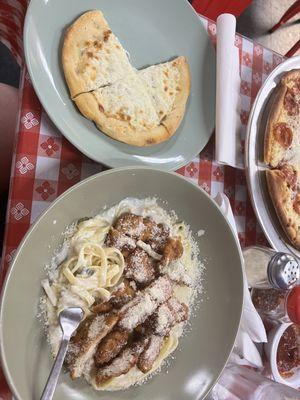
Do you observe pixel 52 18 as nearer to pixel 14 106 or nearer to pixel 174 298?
pixel 14 106

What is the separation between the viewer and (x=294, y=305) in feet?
5.04

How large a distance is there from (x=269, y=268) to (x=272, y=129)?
0.50 metres

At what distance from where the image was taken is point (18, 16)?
4.97 feet

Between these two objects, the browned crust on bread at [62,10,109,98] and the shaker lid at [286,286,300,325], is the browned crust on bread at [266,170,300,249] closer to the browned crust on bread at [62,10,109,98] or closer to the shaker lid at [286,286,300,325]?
the shaker lid at [286,286,300,325]

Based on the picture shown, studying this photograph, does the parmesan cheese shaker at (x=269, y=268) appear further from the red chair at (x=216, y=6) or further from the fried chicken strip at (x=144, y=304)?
the red chair at (x=216, y=6)

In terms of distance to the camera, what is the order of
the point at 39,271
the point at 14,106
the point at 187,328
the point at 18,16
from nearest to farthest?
the point at 39,271
the point at 187,328
the point at 18,16
the point at 14,106

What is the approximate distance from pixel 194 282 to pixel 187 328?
0.14 meters

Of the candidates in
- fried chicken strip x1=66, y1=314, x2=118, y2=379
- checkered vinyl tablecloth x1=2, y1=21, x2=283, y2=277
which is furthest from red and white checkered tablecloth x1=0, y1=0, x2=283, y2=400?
fried chicken strip x1=66, y1=314, x2=118, y2=379

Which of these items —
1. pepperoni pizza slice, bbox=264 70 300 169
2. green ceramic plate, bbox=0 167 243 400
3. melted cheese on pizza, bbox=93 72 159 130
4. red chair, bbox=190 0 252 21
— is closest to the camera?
green ceramic plate, bbox=0 167 243 400

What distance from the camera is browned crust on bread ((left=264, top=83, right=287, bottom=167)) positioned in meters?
1.59

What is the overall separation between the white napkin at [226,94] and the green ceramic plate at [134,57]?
0.04m

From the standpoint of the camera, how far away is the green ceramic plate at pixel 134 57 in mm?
1264

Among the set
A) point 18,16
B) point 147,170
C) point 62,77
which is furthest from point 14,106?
point 147,170

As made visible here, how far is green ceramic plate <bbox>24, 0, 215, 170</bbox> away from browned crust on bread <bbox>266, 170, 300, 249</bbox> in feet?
0.94
